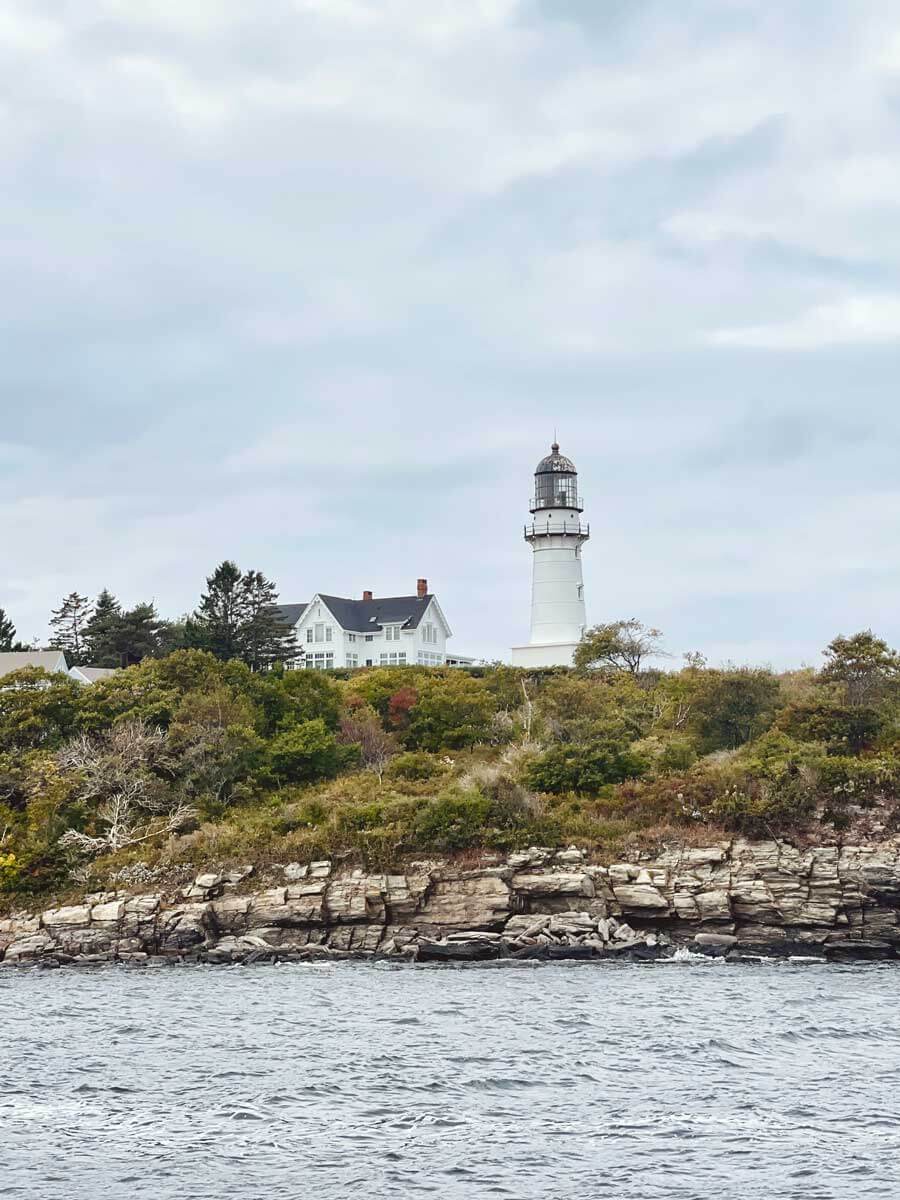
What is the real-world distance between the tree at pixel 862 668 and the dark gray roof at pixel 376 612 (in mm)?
44823

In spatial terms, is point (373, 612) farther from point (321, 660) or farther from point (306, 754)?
point (306, 754)

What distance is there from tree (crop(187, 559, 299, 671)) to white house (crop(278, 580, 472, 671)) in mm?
7077

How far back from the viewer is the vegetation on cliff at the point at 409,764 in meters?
51.4

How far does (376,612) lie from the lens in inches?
4198

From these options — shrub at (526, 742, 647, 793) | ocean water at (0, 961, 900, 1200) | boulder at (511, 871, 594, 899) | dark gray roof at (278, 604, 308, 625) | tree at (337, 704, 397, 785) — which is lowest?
ocean water at (0, 961, 900, 1200)

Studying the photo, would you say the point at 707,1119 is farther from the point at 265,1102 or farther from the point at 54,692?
the point at 54,692

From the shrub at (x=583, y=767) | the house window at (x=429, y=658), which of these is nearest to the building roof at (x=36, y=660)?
the house window at (x=429, y=658)

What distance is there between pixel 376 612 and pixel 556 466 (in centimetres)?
1838

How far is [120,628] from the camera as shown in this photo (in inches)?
3809

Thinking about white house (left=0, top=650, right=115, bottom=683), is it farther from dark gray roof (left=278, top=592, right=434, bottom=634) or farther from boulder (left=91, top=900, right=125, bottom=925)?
boulder (left=91, top=900, right=125, bottom=925)

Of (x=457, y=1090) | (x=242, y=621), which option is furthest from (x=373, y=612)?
(x=457, y=1090)

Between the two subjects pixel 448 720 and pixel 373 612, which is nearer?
pixel 448 720

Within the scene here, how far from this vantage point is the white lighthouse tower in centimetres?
9481

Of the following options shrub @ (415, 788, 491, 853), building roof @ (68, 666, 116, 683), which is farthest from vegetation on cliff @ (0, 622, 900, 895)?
building roof @ (68, 666, 116, 683)
